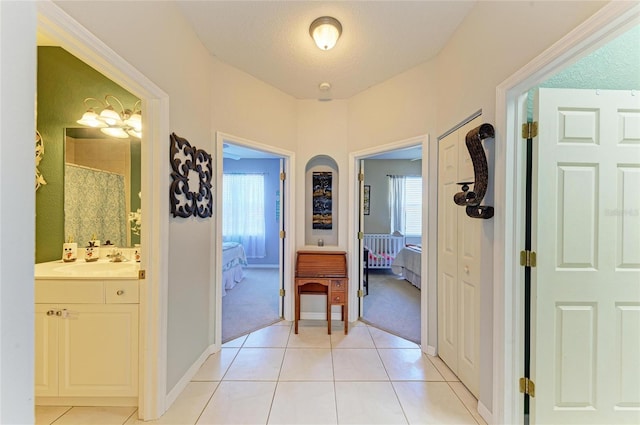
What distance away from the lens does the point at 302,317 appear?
3193mm

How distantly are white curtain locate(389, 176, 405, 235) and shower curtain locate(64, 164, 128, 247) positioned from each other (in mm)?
5032

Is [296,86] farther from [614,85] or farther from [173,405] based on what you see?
[173,405]

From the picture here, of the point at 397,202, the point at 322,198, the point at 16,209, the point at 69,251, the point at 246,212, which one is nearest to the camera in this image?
the point at 16,209

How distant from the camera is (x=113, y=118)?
2.06 metres

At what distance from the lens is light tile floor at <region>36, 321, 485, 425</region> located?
5.42 feet

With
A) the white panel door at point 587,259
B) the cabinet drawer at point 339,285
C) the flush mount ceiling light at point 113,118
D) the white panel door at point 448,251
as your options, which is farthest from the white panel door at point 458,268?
the flush mount ceiling light at point 113,118

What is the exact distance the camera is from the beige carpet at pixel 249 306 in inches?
118

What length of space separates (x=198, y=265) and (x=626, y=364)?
285cm

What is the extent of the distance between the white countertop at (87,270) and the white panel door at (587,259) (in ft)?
8.25

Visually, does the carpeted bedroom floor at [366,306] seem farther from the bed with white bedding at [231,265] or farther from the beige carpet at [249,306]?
the bed with white bedding at [231,265]

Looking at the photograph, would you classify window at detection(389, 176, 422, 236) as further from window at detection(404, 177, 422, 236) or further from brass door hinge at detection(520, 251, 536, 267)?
brass door hinge at detection(520, 251, 536, 267)

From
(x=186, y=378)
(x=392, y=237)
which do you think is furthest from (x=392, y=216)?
(x=186, y=378)

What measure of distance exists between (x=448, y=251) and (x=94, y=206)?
10.2ft

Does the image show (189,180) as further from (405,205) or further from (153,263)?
(405,205)
